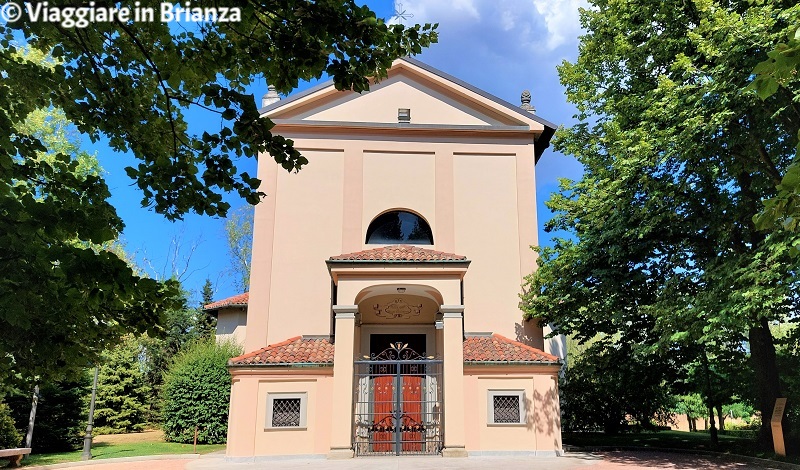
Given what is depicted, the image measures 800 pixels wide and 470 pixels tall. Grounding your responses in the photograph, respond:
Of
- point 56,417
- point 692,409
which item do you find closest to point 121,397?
point 56,417

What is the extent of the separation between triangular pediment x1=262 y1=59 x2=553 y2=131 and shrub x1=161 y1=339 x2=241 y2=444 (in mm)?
10044

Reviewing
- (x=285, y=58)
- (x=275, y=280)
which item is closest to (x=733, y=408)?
(x=275, y=280)

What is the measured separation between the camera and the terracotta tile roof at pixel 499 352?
1357cm

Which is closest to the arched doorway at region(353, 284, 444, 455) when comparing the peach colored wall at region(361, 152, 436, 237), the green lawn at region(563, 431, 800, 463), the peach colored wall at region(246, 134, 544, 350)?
the peach colored wall at region(246, 134, 544, 350)

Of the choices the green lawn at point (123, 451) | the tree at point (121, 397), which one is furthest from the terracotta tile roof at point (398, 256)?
the tree at point (121, 397)

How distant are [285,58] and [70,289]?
2.41 metres

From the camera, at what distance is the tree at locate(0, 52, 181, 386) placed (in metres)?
3.70

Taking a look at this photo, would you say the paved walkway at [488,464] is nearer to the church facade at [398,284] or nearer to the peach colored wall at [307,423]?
the peach colored wall at [307,423]

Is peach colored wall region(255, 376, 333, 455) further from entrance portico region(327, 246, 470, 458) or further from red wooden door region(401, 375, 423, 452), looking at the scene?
red wooden door region(401, 375, 423, 452)

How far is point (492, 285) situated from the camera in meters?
16.2

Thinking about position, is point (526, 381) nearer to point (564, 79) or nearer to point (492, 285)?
point (492, 285)

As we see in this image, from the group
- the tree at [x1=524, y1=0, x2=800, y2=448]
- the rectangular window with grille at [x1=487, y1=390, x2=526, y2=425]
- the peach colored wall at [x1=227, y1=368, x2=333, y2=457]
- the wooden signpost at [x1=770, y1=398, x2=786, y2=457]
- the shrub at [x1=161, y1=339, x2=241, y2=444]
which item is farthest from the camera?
the shrub at [x1=161, y1=339, x2=241, y2=444]

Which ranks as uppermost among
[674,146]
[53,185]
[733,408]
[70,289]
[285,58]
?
[674,146]

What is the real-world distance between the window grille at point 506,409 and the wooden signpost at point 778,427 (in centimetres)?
583
